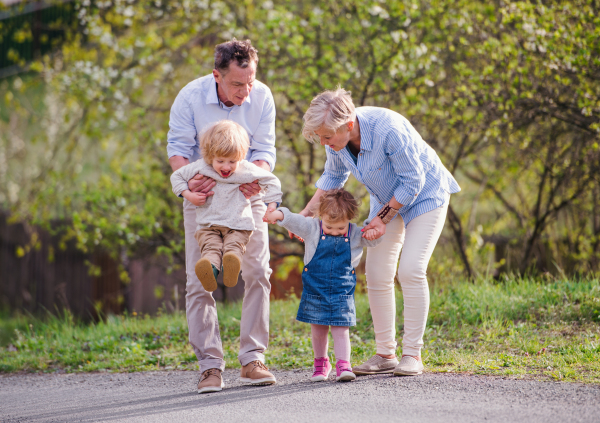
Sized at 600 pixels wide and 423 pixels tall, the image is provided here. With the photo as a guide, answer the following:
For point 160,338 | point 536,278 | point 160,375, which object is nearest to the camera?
point 160,375

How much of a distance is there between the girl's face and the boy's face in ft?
2.01

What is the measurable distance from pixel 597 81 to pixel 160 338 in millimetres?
4932

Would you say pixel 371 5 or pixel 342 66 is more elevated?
pixel 371 5

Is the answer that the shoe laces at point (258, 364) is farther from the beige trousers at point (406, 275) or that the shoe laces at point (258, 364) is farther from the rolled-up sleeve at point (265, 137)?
the rolled-up sleeve at point (265, 137)

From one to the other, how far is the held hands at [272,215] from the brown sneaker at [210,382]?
968 millimetres

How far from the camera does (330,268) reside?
12.3 ft

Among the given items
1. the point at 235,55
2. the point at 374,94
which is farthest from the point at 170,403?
the point at 374,94

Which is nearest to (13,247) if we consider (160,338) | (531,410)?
(160,338)

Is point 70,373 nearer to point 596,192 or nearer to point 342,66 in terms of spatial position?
point 342,66

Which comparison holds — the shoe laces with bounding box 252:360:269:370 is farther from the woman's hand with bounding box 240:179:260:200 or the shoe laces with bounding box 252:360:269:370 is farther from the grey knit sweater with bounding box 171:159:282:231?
the woman's hand with bounding box 240:179:260:200

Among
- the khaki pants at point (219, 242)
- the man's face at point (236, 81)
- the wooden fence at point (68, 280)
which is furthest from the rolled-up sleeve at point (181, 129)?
the wooden fence at point (68, 280)

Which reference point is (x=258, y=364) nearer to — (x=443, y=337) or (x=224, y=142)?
(x=224, y=142)

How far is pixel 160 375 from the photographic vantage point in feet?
14.9

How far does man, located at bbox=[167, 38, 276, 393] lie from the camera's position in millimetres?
3783
